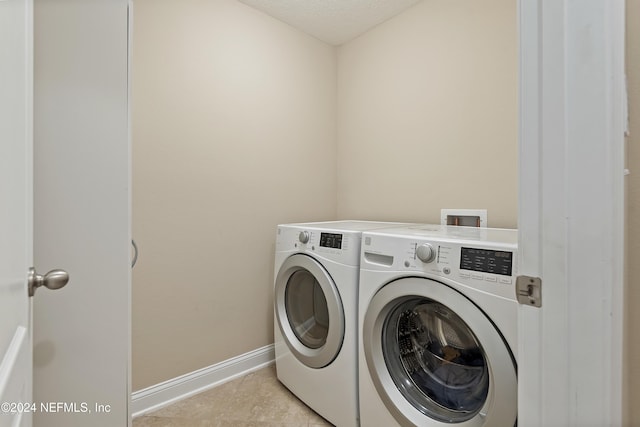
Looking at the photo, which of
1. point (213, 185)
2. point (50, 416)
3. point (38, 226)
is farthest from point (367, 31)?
point (50, 416)

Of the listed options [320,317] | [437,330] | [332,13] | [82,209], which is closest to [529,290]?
[437,330]

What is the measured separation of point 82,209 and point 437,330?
1.21 m

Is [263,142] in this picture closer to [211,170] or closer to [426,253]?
[211,170]

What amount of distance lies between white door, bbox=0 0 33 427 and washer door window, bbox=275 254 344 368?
99 cm

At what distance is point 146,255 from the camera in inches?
58.6

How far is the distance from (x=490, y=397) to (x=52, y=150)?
1.41m

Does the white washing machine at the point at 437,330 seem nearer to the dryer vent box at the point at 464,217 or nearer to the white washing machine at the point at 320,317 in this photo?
the white washing machine at the point at 320,317

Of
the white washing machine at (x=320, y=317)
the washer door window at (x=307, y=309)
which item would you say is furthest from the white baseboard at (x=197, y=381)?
the washer door window at (x=307, y=309)

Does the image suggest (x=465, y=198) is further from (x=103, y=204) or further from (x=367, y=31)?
(x=103, y=204)

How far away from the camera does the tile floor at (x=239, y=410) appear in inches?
55.7

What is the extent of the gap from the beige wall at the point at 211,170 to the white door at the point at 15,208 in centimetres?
93

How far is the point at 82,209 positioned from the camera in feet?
2.64

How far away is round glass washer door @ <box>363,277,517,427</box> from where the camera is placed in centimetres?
83

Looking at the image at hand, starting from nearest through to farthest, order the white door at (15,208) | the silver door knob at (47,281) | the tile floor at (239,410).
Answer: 1. the white door at (15,208)
2. the silver door knob at (47,281)
3. the tile floor at (239,410)
